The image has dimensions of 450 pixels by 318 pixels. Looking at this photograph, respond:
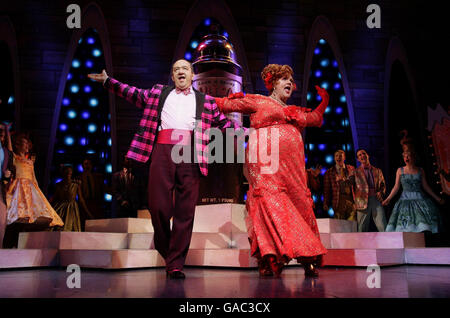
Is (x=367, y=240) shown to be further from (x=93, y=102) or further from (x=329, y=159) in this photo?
(x=93, y=102)

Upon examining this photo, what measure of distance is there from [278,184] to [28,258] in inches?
93.8

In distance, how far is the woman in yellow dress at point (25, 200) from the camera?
512 cm

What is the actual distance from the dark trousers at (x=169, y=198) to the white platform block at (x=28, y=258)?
1479 mm

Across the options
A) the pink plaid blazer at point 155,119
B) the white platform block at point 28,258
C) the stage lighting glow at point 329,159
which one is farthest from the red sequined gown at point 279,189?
the stage lighting glow at point 329,159

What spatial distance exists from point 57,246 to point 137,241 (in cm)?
75

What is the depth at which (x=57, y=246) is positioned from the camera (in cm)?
392

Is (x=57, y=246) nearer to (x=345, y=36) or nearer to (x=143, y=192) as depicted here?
(x=143, y=192)

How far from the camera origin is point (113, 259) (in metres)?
3.42

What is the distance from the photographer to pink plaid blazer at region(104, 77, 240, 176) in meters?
2.97

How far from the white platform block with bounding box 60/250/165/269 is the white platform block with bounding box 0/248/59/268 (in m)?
0.18

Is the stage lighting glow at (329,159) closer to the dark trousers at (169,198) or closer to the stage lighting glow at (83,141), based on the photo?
the stage lighting glow at (83,141)

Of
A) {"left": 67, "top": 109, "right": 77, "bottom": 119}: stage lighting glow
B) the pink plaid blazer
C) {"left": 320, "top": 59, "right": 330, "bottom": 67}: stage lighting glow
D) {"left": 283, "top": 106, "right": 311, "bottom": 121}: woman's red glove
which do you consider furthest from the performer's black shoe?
{"left": 320, "top": 59, "right": 330, "bottom": 67}: stage lighting glow
